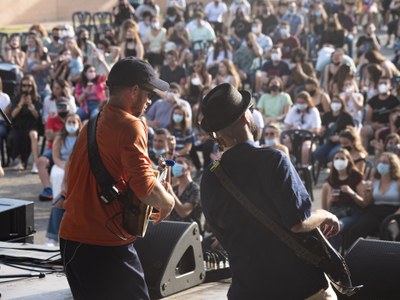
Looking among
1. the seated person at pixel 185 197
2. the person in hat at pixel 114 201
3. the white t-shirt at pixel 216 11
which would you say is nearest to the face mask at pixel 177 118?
the seated person at pixel 185 197

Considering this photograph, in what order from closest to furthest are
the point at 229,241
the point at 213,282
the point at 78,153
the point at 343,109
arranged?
the point at 229,241, the point at 78,153, the point at 213,282, the point at 343,109

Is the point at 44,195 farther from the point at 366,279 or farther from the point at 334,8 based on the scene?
the point at 334,8

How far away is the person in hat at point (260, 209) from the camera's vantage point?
13.9 feet

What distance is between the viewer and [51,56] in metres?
19.8

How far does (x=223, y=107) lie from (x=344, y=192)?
618 centimetres

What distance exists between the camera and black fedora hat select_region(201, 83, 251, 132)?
14.6ft

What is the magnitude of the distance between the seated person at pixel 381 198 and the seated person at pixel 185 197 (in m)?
1.60

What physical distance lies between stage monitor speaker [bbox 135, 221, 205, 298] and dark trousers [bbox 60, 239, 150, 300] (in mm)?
1556

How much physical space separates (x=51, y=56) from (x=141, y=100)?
50.1ft

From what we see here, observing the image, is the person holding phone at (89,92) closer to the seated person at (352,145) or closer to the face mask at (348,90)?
the face mask at (348,90)

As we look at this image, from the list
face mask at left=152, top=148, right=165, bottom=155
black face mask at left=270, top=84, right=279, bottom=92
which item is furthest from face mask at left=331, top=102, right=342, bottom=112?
face mask at left=152, top=148, right=165, bottom=155

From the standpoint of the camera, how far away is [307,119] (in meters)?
14.3

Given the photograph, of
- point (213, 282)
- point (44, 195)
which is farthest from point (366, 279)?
point (44, 195)

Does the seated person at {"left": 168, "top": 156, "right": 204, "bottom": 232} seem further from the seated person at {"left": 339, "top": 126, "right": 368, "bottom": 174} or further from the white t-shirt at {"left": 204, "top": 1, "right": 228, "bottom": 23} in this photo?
the white t-shirt at {"left": 204, "top": 1, "right": 228, "bottom": 23}
